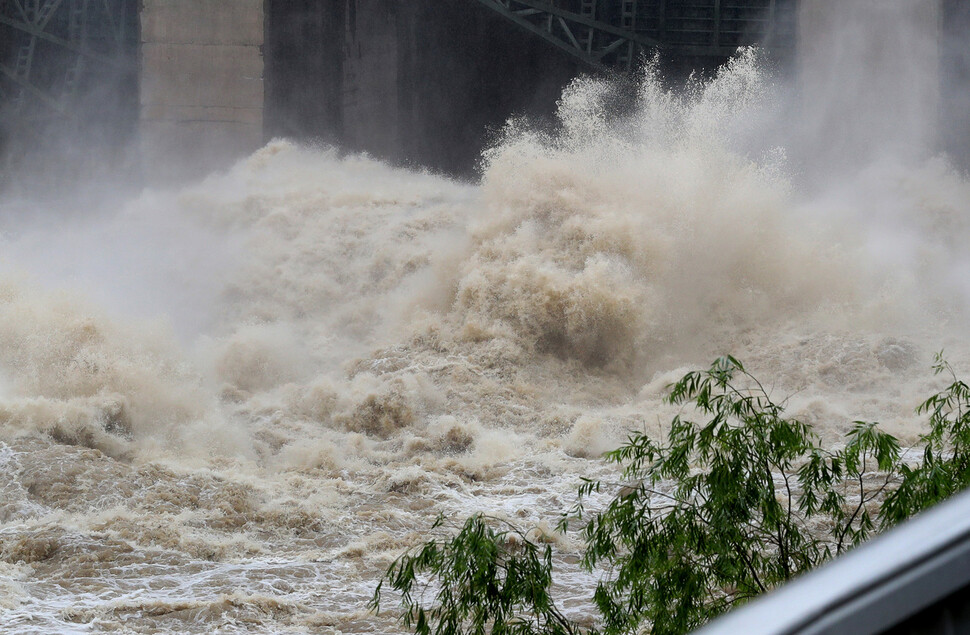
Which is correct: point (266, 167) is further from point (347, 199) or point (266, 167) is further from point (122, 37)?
point (122, 37)

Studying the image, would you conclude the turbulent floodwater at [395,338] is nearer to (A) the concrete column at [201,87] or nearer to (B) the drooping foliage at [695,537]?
(A) the concrete column at [201,87]

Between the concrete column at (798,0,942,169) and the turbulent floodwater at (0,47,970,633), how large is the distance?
26.5 inches

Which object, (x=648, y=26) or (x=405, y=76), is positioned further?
(x=405, y=76)

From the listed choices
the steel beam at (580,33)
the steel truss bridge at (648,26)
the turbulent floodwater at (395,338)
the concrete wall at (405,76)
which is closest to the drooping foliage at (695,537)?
the turbulent floodwater at (395,338)

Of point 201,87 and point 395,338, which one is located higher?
point 201,87

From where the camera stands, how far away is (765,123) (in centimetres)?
1683

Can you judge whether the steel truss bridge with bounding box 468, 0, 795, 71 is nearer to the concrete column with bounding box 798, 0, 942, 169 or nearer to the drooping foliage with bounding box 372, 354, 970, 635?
the concrete column with bounding box 798, 0, 942, 169

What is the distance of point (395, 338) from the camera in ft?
44.3

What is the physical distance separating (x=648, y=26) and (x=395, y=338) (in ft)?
27.3

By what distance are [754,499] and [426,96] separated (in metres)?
16.1

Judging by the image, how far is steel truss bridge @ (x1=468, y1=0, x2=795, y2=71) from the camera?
58.2 ft

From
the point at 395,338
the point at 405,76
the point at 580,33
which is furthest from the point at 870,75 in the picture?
the point at 395,338

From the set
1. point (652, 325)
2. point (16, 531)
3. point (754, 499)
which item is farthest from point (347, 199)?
point (754, 499)

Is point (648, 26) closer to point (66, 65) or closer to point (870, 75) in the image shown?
point (870, 75)
